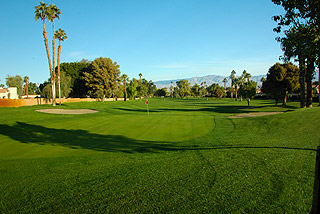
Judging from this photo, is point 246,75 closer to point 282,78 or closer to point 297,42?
point 282,78

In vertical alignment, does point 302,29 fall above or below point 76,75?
below

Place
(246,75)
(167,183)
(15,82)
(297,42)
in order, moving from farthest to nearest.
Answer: (246,75) → (15,82) → (297,42) → (167,183)

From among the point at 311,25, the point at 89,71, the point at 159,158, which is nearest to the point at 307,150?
the point at 311,25

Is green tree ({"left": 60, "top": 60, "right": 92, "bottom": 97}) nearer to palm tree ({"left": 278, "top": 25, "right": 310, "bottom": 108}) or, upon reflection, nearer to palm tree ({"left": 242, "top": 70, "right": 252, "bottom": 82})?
palm tree ({"left": 278, "top": 25, "right": 310, "bottom": 108})

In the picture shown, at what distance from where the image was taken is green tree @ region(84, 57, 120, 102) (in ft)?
229

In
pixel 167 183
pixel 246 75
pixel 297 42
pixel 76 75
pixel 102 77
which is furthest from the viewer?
pixel 246 75

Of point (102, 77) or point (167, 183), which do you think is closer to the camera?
point (167, 183)

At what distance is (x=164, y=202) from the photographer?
4.65 m

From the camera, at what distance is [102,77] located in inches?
2751

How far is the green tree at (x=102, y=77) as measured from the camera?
6975 cm

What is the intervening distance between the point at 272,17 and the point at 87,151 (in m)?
10.6

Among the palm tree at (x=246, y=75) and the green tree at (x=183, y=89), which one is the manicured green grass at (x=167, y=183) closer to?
the palm tree at (x=246, y=75)

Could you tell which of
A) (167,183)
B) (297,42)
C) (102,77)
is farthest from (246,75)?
(167,183)

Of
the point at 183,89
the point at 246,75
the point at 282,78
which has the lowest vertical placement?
the point at 282,78
